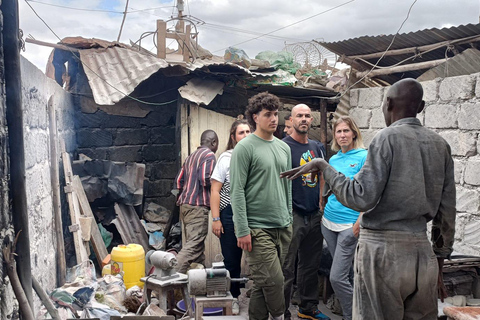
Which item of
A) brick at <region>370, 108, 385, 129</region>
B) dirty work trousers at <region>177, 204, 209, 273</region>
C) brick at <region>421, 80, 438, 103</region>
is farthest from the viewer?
brick at <region>370, 108, 385, 129</region>

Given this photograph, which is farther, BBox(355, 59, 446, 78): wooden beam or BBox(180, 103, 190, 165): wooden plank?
BBox(180, 103, 190, 165): wooden plank

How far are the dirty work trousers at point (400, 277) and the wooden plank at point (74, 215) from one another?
3.51 m

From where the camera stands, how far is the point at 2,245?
6.66 feet

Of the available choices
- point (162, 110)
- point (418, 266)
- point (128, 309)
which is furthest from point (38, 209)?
point (162, 110)

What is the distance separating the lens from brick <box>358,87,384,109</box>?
627 cm

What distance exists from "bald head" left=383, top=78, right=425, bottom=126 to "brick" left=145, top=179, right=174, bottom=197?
526 centimetres

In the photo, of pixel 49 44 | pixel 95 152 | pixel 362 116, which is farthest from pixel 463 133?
pixel 49 44

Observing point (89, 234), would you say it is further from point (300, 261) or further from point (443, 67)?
point (443, 67)

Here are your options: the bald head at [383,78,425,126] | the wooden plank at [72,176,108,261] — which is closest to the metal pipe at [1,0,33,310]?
the bald head at [383,78,425,126]

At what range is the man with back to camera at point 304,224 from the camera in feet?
Result: 15.1

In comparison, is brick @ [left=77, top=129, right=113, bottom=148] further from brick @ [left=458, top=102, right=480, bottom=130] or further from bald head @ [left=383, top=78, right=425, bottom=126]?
bald head @ [left=383, top=78, right=425, bottom=126]

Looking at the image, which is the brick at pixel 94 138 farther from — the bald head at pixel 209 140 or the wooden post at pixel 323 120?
the wooden post at pixel 323 120

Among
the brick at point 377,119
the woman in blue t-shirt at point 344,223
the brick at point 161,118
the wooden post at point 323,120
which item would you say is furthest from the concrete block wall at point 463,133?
the brick at point 161,118

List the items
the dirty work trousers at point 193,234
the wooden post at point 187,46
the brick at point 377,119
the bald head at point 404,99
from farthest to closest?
the wooden post at point 187,46, the brick at point 377,119, the dirty work trousers at point 193,234, the bald head at point 404,99
